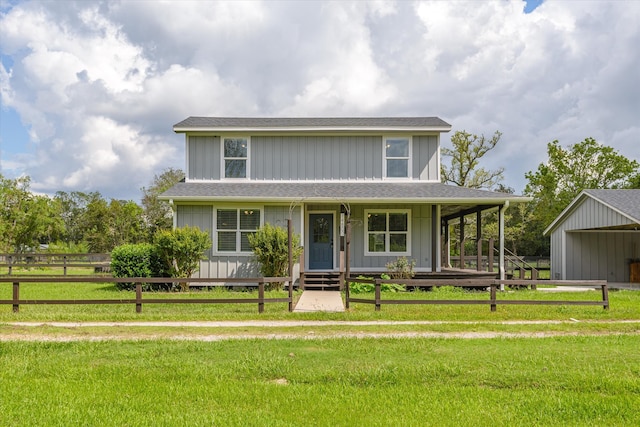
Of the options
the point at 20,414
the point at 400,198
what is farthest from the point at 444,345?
the point at 400,198

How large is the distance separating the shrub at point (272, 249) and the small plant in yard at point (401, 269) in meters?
3.18

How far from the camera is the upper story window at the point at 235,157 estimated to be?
1830cm

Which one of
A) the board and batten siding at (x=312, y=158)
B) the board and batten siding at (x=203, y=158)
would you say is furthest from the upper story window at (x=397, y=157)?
the board and batten siding at (x=203, y=158)

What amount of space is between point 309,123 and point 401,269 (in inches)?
253

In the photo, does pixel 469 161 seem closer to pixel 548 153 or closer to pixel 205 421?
pixel 548 153

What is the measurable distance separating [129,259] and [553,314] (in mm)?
12333

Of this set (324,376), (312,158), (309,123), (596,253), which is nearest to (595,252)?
(596,253)

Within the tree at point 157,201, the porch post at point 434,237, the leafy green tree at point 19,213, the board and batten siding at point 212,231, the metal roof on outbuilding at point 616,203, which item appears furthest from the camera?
the tree at point 157,201

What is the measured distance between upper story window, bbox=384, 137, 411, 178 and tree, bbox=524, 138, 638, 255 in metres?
19.7

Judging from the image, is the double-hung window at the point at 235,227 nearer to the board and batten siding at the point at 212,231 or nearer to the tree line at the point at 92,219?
the board and batten siding at the point at 212,231

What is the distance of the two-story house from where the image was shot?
652 inches

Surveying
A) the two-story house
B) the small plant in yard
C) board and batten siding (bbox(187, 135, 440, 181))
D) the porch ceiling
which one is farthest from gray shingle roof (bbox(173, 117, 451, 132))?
the small plant in yard

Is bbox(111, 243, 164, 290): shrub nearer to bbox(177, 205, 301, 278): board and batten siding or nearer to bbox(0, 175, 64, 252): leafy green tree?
bbox(177, 205, 301, 278): board and batten siding

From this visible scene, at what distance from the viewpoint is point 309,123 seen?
18422 mm
